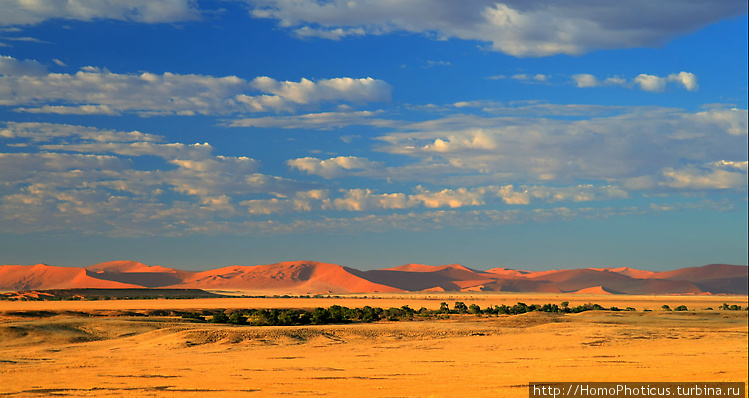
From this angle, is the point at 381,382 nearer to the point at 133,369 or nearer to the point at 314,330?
the point at 133,369

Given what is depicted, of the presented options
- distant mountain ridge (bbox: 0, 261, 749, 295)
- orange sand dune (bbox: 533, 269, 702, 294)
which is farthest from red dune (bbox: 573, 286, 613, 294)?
orange sand dune (bbox: 533, 269, 702, 294)

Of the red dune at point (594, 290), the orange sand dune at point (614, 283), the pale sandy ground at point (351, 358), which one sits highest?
the orange sand dune at point (614, 283)

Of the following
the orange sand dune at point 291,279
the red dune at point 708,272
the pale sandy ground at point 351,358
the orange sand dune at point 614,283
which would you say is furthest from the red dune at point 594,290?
the pale sandy ground at point 351,358

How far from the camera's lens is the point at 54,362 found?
898 inches

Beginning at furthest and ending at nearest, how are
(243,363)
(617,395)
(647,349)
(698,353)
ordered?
(647,349)
(698,353)
(243,363)
(617,395)

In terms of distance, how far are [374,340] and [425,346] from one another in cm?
268

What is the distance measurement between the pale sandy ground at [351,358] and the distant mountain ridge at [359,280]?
397ft

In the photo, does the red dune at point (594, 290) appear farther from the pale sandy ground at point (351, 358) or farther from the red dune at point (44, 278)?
the pale sandy ground at point (351, 358)

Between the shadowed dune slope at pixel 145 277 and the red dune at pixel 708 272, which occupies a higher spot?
the red dune at pixel 708 272

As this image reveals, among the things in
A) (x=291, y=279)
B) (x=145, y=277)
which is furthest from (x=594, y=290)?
(x=145, y=277)

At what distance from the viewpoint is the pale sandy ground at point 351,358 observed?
679 inches

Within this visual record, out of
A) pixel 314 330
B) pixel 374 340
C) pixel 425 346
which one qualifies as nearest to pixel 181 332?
pixel 314 330

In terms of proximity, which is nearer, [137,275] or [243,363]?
[243,363]

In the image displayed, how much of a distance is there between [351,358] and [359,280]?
146 m
